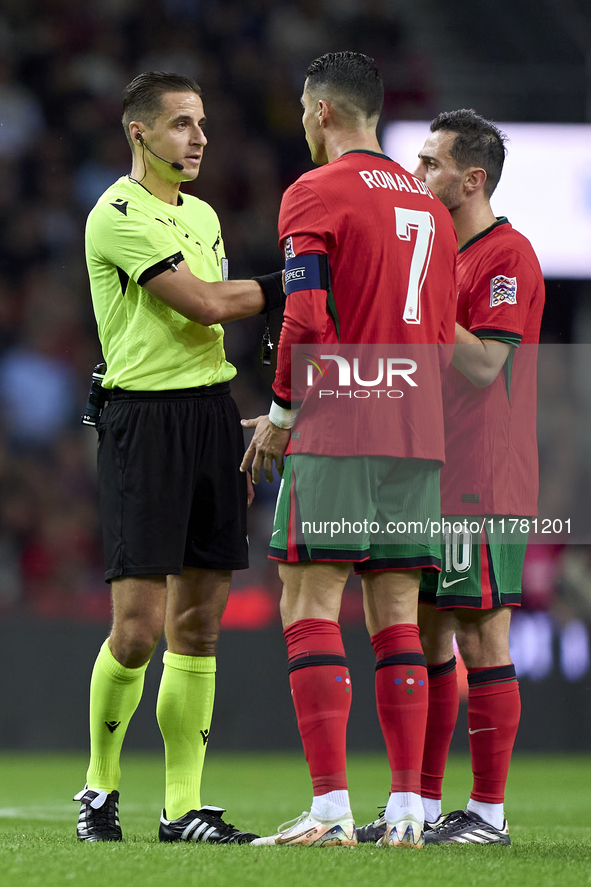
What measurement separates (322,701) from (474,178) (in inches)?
68.8

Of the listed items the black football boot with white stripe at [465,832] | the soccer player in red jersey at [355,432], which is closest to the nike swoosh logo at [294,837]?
the soccer player in red jersey at [355,432]

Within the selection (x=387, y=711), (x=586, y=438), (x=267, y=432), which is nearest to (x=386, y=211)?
(x=267, y=432)

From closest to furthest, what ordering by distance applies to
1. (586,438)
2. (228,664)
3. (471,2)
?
(228,664)
(586,438)
(471,2)

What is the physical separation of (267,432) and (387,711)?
0.80m

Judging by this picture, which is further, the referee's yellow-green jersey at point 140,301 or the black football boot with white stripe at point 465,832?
the referee's yellow-green jersey at point 140,301

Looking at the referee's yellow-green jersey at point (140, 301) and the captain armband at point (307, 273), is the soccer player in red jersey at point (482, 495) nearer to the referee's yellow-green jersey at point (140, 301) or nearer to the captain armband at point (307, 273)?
the captain armband at point (307, 273)

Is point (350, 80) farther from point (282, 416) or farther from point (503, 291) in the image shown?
point (282, 416)

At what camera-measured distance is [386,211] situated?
9.98 ft

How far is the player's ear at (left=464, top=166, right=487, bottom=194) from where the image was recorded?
362 centimetres

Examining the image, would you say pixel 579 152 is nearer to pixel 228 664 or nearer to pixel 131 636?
pixel 228 664

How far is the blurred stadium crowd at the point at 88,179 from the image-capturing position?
7.52 m

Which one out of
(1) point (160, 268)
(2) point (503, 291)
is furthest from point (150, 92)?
(2) point (503, 291)

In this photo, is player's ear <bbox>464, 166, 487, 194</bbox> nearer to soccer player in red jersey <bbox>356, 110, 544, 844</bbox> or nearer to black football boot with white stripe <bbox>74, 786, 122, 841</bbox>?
soccer player in red jersey <bbox>356, 110, 544, 844</bbox>

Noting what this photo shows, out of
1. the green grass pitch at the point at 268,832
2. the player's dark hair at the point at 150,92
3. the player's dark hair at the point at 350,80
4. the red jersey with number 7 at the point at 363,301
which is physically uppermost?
the player's dark hair at the point at 150,92
